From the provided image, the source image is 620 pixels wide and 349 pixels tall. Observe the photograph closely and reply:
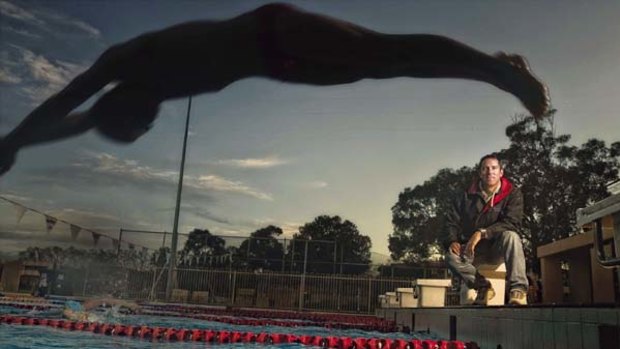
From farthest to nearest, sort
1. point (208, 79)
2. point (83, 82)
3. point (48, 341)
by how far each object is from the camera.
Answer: point (208, 79), point (83, 82), point (48, 341)

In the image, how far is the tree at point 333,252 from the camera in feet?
52.2

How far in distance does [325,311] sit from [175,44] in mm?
9305

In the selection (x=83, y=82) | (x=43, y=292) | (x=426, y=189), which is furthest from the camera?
(x=426, y=189)

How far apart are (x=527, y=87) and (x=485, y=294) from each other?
A: 2.72 metres

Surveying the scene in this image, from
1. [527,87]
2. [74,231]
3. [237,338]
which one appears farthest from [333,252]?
[237,338]

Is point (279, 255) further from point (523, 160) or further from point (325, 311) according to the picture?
point (523, 160)

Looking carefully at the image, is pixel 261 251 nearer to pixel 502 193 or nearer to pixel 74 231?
pixel 74 231

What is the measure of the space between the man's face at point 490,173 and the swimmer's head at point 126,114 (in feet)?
18.1

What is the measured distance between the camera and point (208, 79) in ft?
27.0

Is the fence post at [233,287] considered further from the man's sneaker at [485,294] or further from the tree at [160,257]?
the man's sneaker at [485,294]

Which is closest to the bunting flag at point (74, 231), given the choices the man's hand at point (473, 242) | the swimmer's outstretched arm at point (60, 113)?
the swimmer's outstretched arm at point (60, 113)

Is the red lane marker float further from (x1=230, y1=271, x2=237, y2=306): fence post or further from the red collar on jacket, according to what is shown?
(x1=230, y1=271, x2=237, y2=306): fence post

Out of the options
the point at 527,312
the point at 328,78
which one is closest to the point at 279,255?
the point at 328,78

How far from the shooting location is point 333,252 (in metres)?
16.7
